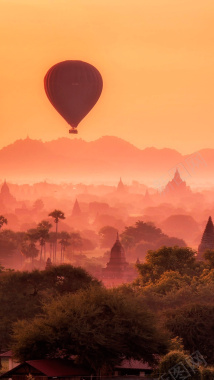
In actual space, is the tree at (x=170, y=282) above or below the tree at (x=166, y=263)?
below

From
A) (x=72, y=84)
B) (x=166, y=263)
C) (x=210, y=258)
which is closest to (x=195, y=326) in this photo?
(x=72, y=84)

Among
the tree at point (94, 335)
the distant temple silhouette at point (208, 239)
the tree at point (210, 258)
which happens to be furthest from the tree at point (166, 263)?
the tree at point (94, 335)

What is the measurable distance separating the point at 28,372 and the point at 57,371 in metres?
1.42

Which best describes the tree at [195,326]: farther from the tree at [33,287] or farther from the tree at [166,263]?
the tree at [166,263]

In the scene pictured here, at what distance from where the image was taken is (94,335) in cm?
6197

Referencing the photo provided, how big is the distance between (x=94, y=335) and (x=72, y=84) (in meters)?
59.8

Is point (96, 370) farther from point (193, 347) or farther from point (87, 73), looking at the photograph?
point (87, 73)

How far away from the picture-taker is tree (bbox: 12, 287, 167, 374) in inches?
2422

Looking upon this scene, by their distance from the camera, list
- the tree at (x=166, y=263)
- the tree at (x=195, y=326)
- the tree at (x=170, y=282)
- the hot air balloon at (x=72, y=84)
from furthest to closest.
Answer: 1. the tree at (x=166, y=263)
2. the hot air balloon at (x=72, y=84)
3. the tree at (x=170, y=282)
4. the tree at (x=195, y=326)

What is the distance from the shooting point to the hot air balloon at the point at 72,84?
393 ft

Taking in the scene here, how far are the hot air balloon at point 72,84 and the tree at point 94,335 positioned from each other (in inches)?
2179

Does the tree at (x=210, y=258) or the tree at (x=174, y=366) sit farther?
the tree at (x=210, y=258)

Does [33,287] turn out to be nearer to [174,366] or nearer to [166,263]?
[174,366]

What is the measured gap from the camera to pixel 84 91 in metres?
121
